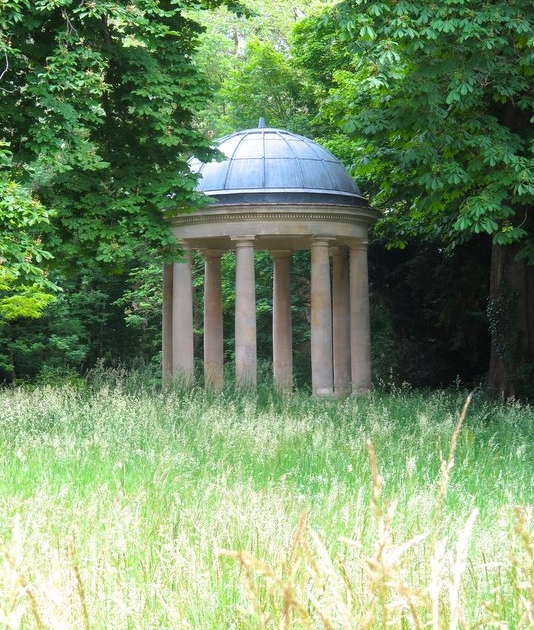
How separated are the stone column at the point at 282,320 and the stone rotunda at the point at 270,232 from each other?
5.72 feet

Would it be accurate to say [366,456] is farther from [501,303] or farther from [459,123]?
[501,303]

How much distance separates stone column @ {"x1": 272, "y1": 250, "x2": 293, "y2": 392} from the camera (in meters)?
35.2

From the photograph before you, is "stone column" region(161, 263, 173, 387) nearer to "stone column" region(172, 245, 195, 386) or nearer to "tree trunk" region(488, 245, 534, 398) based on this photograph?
"stone column" region(172, 245, 195, 386)

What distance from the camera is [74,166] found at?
70.9ft

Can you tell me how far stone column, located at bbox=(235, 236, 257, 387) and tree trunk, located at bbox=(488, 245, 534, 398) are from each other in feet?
23.7

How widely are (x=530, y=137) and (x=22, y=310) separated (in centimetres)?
1803

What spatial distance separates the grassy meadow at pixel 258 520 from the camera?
9.06 feet

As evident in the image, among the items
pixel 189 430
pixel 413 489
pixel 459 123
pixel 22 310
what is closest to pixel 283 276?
pixel 22 310

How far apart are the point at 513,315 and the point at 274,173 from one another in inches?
346

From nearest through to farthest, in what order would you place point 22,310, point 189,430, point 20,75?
point 189,430 → point 20,75 → point 22,310

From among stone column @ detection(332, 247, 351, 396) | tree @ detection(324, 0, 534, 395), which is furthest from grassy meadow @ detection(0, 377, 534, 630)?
stone column @ detection(332, 247, 351, 396)

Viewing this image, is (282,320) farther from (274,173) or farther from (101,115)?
(101,115)

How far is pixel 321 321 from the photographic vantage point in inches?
1198

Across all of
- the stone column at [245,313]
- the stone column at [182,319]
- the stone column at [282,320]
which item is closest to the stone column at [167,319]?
the stone column at [182,319]
